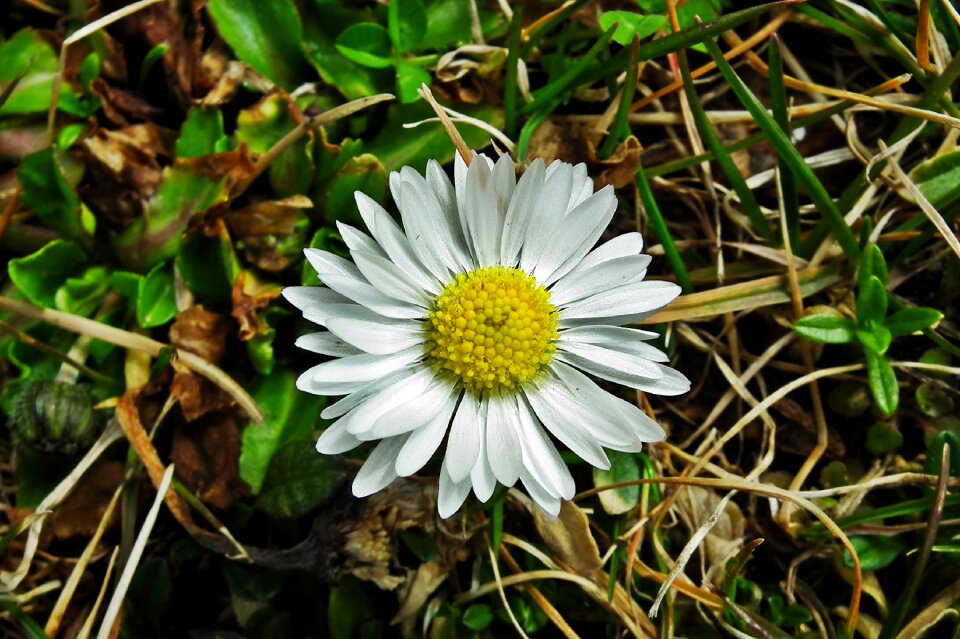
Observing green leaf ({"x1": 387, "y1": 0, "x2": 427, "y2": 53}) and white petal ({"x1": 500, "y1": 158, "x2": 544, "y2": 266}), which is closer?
white petal ({"x1": 500, "y1": 158, "x2": 544, "y2": 266})

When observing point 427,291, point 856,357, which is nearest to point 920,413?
point 856,357

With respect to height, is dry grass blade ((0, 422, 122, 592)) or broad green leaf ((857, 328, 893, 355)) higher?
dry grass blade ((0, 422, 122, 592))

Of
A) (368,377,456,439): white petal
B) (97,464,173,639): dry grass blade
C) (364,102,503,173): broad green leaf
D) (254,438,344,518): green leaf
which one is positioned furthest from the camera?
(364,102,503,173): broad green leaf

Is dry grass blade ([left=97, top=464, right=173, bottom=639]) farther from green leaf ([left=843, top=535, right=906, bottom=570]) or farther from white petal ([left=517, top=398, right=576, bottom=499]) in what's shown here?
green leaf ([left=843, top=535, right=906, bottom=570])

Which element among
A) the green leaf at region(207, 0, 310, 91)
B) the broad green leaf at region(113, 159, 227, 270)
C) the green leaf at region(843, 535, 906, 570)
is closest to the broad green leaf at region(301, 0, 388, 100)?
the green leaf at region(207, 0, 310, 91)

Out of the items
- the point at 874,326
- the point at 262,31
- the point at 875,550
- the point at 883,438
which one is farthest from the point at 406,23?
the point at 875,550

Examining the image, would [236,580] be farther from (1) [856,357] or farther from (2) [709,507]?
(1) [856,357]
